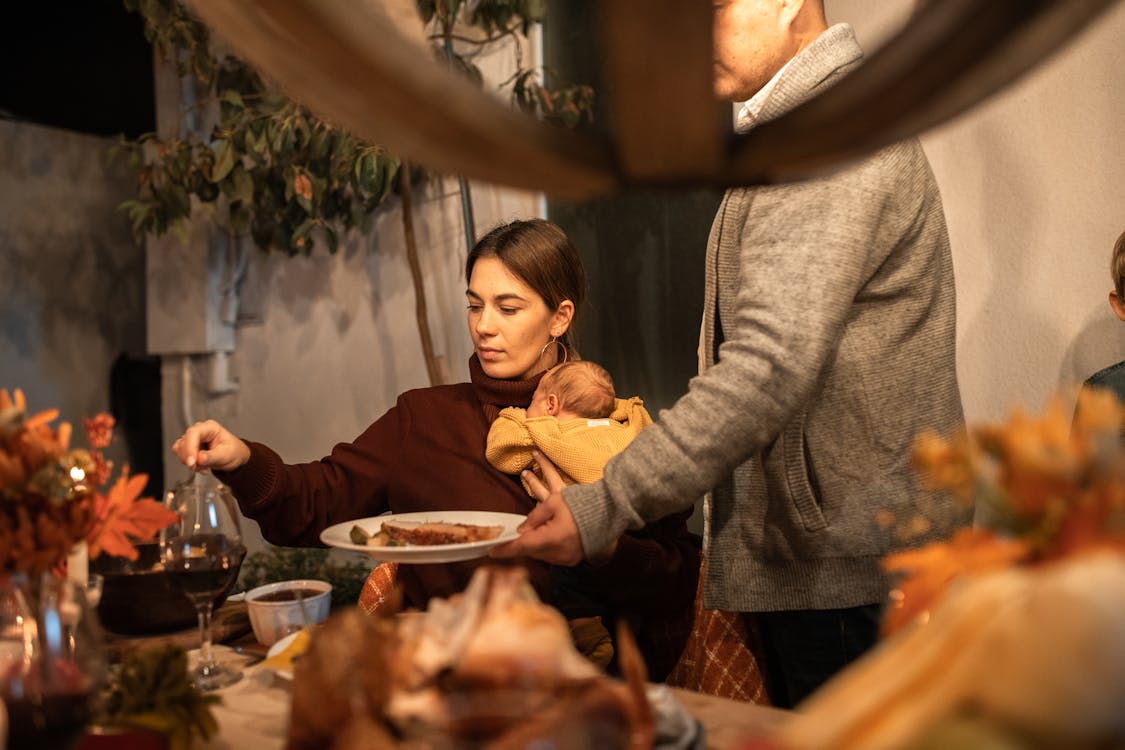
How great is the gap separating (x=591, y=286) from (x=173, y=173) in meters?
1.79

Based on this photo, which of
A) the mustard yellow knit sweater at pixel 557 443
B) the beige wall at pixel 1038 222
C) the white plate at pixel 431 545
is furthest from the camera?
the beige wall at pixel 1038 222

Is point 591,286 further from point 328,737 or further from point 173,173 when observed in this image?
point 328,737

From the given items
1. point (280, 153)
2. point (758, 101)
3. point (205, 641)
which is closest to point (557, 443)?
point (758, 101)

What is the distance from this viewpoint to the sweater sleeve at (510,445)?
76.5 inches

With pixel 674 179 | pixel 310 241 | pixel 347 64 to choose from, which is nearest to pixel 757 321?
pixel 674 179

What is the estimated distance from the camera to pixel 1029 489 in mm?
573

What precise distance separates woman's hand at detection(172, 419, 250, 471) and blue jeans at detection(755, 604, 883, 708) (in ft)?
3.27

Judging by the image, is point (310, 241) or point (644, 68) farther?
point (310, 241)

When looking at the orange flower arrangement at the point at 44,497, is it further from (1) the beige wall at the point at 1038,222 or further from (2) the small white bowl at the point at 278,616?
(1) the beige wall at the point at 1038,222

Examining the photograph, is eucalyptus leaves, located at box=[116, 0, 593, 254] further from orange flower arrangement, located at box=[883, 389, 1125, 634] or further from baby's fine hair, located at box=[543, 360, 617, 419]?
orange flower arrangement, located at box=[883, 389, 1125, 634]

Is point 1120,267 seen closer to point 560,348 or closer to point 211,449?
point 560,348

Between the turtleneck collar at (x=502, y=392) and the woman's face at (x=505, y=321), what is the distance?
0.02m

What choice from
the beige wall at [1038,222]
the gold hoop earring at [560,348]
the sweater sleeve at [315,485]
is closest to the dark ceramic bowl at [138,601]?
the sweater sleeve at [315,485]

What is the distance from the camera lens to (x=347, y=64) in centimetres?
58
